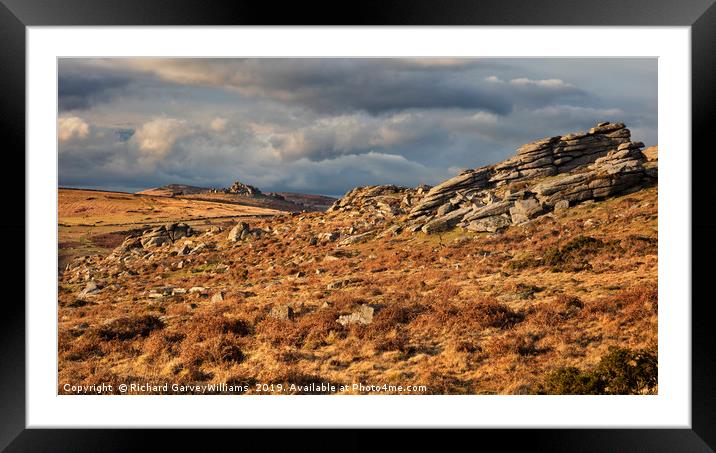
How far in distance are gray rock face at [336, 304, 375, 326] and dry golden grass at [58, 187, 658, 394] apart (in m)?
0.28

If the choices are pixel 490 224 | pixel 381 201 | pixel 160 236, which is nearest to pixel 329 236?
pixel 490 224

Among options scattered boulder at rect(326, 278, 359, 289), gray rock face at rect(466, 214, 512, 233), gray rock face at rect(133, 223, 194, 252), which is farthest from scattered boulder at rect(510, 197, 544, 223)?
gray rock face at rect(133, 223, 194, 252)

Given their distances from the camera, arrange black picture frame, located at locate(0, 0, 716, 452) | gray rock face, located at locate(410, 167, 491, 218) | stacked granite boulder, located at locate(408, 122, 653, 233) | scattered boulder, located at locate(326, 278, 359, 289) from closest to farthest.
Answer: black picture frame, located at locate(0, 0, 716, 452), scattered boulder, located at locate(326, 278, 359, 289), stacked granite boulder, located at locate(408, 122, 653, 233), gray rock face, located at locate(410, 167, 491, 218)

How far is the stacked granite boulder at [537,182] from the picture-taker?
29.3 metres

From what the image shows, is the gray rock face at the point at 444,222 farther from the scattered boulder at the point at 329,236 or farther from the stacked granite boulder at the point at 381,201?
the scattered boulder at the point at 329,236

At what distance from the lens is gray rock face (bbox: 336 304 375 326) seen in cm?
1302

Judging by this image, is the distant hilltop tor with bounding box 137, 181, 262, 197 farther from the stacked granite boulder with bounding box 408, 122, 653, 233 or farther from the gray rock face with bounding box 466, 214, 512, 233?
the gray rock face with bounding box 466, 214, 512, 233

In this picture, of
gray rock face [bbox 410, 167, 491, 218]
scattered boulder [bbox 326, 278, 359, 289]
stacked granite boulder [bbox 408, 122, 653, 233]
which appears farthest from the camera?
gray rock face [bbox 410, 167, 491, 218]

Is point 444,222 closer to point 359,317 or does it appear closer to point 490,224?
point 490,224

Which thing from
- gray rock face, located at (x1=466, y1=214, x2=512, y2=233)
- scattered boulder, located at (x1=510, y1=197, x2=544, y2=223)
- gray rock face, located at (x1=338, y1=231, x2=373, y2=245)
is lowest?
gray rock face, located at (x1=338, y1=231, x2=373, y2=245)

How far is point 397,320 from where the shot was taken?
42.6 feet

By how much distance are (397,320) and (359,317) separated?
1.22 meters
